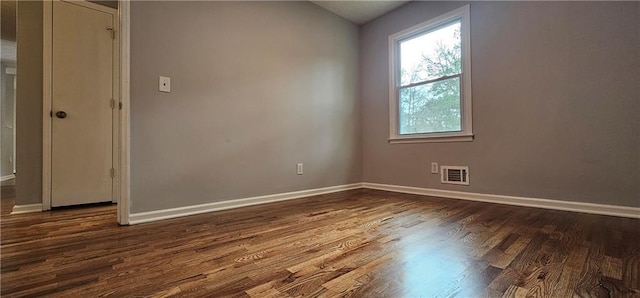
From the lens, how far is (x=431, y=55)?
2.76 m

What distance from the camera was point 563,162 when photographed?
1.95 meters

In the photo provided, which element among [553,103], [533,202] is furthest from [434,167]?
[553,103]

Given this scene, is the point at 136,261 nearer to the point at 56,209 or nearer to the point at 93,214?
A: the point at 93,214

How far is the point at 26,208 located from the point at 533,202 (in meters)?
4.29

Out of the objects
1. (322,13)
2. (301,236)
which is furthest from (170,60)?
(322,13)

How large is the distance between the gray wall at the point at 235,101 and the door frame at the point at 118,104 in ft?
0.16

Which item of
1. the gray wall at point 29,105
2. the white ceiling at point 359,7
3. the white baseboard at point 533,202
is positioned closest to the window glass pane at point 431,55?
the white ceiling at point 359,7

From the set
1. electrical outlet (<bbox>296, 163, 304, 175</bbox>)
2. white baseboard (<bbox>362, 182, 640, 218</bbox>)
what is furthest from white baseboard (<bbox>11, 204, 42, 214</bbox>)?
white baseboard (<bbox>362, 182, 640, 218</bbox>)

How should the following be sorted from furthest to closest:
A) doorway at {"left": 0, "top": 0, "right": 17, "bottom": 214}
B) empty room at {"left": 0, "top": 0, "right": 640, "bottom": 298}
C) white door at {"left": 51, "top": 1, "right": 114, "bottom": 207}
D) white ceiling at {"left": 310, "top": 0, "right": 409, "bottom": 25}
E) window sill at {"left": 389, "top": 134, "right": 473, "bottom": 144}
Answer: doorway at {"left": 0, "top": 0, "right": 17, "bottom": 214}, white ceiling at {"left": 310, "top": 0, "right": 409, "bottom": 25}, window sill at {"left": 389, "top": 134, "right": 473, "bottom": 144}, white door at {"left": 51, "top": 1, "right": 114, "bottom": 207}, empty room at {"left": 0, "top": 0, "right": 640, "bottom": 298}

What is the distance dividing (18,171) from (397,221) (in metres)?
3.18

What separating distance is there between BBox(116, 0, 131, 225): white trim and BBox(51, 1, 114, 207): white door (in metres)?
1.13

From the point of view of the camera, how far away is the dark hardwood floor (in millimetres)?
859

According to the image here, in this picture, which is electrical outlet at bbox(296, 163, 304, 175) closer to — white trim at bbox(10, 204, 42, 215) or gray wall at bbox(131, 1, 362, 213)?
gray wall at bbox(131, 1, 362, 213)

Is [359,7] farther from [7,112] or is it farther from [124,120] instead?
[7,112]
